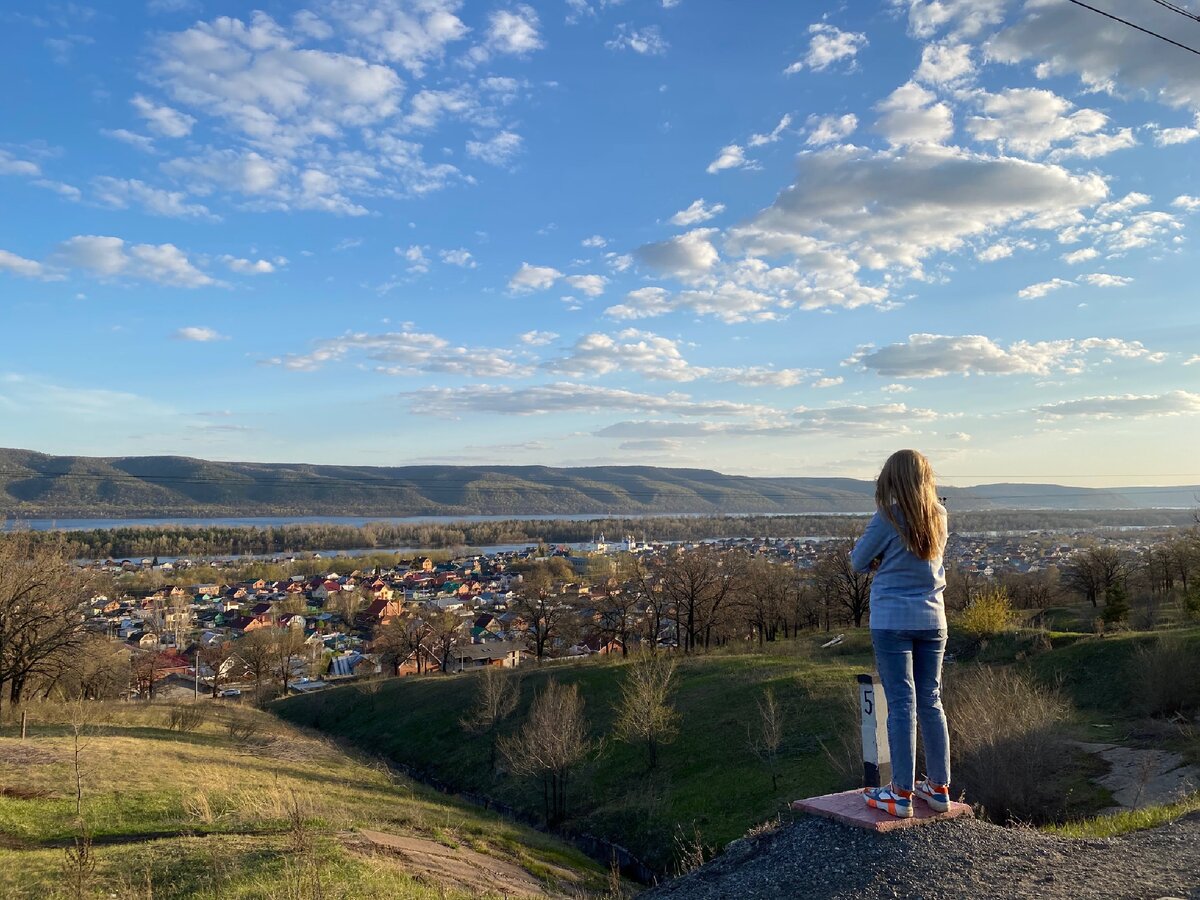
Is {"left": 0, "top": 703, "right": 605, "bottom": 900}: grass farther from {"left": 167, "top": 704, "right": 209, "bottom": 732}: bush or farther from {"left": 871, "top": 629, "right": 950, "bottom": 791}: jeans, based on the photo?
{"left": 871, "top": 629, "right": 950, "bottom": 791}: jeans

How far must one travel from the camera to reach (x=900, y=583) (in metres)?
4.71

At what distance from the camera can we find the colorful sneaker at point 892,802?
4.95 metres

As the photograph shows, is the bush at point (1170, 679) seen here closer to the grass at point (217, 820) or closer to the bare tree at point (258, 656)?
the grass at point (217, 820)

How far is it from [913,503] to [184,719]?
113 ft

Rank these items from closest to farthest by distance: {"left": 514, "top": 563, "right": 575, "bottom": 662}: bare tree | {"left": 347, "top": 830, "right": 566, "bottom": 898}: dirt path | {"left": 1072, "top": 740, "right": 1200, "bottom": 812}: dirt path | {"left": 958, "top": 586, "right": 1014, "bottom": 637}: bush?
1. {"left": 347, "top": 830, "right": 566, "bottom": 898}: dirt path
2. {"left": 1072, "top": 740, "right": 1200, "bottom": 812}: dirt path
3. {"left": 958, "top": 586, "right": 1014, "bottom": 637}: bush
4. {"left": 514, "top": 563, "right": 575, "bottom": 662}: bare tree

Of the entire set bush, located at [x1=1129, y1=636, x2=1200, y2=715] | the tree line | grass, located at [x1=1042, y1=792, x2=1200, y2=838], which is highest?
grass, located at [x1=1042, y1=792, x2=1200, y2=838]

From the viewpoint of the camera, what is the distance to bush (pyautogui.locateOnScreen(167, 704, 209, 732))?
3011 cm

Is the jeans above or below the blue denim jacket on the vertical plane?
below

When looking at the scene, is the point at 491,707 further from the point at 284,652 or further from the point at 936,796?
the point at 936,796

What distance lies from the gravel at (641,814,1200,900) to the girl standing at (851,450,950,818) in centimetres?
43

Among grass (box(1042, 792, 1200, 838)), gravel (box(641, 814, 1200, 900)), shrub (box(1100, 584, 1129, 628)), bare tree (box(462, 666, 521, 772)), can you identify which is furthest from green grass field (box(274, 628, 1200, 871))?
gravel (box(641, 814, 1200, 900))

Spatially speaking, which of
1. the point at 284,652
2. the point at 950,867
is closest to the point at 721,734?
the point at 950,867

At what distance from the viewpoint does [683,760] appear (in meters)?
26.7

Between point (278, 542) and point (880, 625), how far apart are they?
617 feet
